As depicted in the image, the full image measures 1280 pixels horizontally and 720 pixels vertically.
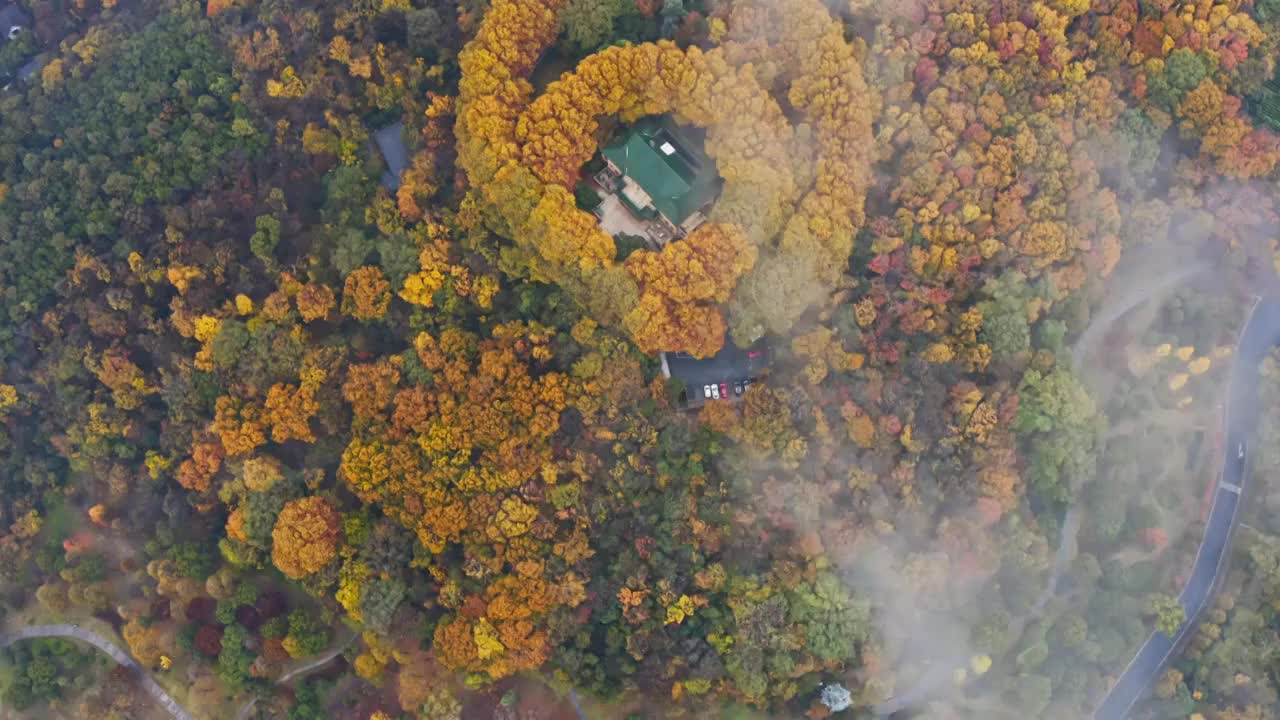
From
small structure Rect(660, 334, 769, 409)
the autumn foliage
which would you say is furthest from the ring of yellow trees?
the autumn foliage

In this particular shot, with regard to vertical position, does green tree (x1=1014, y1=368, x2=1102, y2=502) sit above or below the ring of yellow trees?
below

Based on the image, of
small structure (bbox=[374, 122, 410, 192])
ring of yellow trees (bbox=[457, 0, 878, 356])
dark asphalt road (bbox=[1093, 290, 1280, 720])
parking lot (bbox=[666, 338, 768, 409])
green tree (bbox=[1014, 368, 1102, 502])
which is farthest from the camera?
small structure (bbox=[374, 122, 410, 192])

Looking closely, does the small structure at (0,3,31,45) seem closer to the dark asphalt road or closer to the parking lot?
the parking lot

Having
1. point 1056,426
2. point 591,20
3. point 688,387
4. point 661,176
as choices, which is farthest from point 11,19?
point 1056,426

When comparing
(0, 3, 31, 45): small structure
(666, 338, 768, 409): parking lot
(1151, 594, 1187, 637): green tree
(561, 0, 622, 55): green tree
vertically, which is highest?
(561, 0, 622, 55): green tree

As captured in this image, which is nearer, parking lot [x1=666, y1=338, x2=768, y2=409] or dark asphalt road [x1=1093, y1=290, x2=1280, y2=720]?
dark asphalt road [x1=1093, y1=290, x2=1280, y2=720]

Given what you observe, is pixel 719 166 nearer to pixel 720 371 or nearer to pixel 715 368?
pixel 715 368
